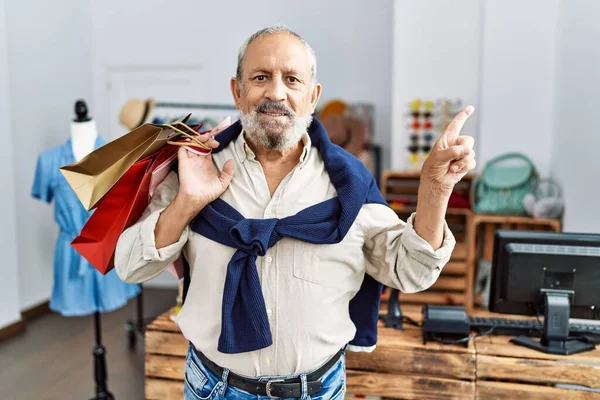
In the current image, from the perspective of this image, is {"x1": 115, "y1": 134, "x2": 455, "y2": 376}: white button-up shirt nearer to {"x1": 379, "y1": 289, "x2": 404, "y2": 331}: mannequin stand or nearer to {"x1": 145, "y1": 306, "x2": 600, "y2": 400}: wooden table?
{"x1": 145, "y1": 306, "x2": 600, "y2": 400}: wooden table

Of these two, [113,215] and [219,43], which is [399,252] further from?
[219,43]

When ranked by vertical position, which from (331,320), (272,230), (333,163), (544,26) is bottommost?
(331,320)

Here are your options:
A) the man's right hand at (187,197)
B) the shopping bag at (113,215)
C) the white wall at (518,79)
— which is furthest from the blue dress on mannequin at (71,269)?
the white wall at (518,79)

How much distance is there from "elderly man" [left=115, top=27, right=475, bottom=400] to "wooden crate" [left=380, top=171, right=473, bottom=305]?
9.39 ft

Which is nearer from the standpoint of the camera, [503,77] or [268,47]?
[268,47]

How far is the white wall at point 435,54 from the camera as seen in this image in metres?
4.66

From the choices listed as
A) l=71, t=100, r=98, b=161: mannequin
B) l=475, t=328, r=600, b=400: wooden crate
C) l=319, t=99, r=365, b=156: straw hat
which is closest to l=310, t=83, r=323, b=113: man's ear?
l=475, t=328, r=600, b=400: wooden crate

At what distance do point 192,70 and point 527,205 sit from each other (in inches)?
140

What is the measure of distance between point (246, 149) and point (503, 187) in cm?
309

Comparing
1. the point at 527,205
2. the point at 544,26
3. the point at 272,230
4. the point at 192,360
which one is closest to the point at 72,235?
the point at 192,360

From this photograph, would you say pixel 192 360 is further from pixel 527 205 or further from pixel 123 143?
pixel 527 205

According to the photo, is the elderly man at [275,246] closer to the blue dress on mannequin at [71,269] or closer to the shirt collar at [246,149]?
the shirt collar at [246,149]

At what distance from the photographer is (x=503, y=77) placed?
4.50 m

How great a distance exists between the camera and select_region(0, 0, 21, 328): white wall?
4.38m
